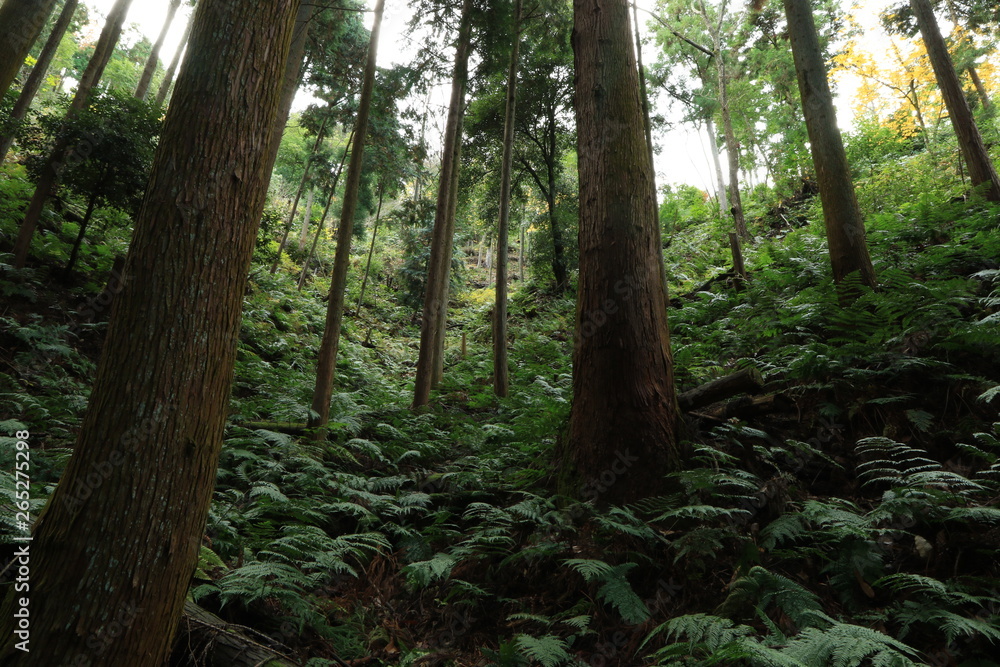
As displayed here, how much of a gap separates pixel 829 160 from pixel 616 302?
4.63m

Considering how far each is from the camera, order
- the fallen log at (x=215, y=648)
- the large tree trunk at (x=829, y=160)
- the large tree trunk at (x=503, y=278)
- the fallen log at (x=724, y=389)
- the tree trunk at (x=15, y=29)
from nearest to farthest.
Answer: the fallen log at (x=215, y=648), the fallen log at (x=724, y=389), the large tree trunk at (x=829, y=160), the tree trunk at (x=15, y=29), the large tree trunk at (x=503, y=278)

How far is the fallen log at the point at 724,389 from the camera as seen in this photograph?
3.90 m

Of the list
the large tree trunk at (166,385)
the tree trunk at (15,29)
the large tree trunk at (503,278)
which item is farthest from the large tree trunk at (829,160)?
the tree trunk at (15,29)

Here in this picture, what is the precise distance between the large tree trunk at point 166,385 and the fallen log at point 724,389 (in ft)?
10.9

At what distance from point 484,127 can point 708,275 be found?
8.17 metres

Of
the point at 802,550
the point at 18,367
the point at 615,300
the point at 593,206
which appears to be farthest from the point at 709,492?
the point at 18,367

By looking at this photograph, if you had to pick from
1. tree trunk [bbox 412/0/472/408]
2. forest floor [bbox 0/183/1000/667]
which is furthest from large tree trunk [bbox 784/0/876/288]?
tree trunk [bbox 412/0/472/408]

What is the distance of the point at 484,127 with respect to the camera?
584 inches

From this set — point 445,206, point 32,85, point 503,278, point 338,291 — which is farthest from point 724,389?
point 32,85

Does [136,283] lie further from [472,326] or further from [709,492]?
[472,326]

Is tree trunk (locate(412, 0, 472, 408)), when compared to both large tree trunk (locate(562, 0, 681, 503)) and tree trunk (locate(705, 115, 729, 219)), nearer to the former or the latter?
large tree trunk (locate(562, 0, 681, 503))

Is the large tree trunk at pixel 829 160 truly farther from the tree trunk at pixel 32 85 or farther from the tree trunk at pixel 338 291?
the tree trunk at pixel 32 85

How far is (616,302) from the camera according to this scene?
3574 millimetres

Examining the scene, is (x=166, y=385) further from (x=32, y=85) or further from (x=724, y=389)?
(x=32, y=85)
